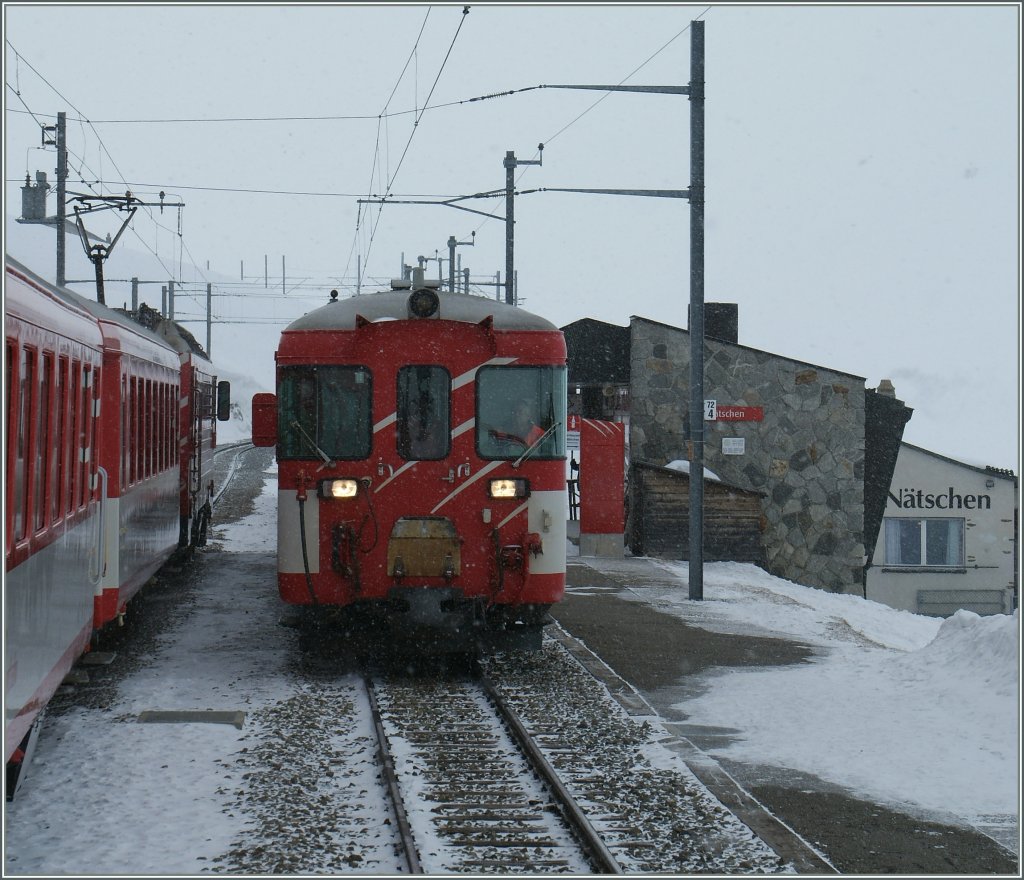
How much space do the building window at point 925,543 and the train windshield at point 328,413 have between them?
67.4ft

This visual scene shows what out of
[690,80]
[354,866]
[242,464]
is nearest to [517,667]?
[354,866]

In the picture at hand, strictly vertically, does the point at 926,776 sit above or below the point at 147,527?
below

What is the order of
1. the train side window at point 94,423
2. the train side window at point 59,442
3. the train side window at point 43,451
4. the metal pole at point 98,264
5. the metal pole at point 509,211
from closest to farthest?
the train side window at point 43,451 → the train side window at point 59,442 → the train side window at point 94,423 → the metal pole at point 98,264 → the metal pole at point 509,211

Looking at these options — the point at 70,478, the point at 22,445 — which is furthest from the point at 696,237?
the point at 22,445

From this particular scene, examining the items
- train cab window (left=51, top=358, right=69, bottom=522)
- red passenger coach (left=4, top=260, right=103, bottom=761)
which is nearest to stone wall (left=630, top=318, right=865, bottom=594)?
red passenger coach (left=4, top=260, right=103, bottom=761)

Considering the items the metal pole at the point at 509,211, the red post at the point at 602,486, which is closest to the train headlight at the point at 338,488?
the red post at the point at 602,486

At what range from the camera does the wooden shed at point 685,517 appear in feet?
69.6

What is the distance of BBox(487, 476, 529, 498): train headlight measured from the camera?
10586 millimetres

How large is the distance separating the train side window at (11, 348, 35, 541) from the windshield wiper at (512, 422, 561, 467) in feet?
15.4

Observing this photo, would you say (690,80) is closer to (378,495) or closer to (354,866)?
(378,495)

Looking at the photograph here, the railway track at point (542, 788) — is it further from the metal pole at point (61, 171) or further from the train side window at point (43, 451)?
the metal pole at point (61, 171)

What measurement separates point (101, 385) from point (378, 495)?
2.17m

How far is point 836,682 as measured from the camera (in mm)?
10680

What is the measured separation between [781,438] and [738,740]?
15726 mm
